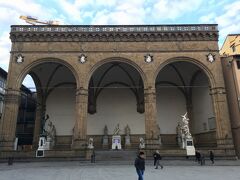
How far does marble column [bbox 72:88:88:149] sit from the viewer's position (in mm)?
16922

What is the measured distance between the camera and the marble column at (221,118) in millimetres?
17062

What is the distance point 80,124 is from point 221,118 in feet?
34.7

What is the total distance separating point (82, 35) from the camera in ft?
62.2

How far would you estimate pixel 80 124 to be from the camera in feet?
56.7

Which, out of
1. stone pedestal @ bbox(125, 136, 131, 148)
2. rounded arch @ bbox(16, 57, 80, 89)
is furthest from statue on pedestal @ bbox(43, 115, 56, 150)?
stone pedestal @ bbox(125, 136, 131, 148)

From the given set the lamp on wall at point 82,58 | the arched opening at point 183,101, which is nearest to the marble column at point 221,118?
the arched opening at point 183,101

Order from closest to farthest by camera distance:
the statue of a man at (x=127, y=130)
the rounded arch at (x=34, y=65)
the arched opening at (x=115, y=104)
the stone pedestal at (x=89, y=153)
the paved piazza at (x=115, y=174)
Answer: the paved piazza at (x=115, y=174) < the stone pedestal at (x=89, y=153) < the rounded arch at (x=34, y=65) < the statue of a man at (x=127, y=130) < the arched opening at (x=115, y=104)

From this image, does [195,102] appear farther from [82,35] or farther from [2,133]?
[2,133]

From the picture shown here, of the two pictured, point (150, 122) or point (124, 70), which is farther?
point (124, 70)

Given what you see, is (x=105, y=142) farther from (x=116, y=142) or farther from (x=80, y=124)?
(x=80, y=124)

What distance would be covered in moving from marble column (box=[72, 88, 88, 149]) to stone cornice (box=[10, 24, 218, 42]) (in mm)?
4601

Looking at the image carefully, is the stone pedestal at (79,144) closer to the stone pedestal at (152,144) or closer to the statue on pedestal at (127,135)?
the stone pedestal at (152,144)

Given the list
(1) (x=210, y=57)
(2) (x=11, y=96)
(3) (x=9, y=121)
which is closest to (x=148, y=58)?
(1) (x=210, y=57)

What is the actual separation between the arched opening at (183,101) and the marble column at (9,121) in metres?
13.1
